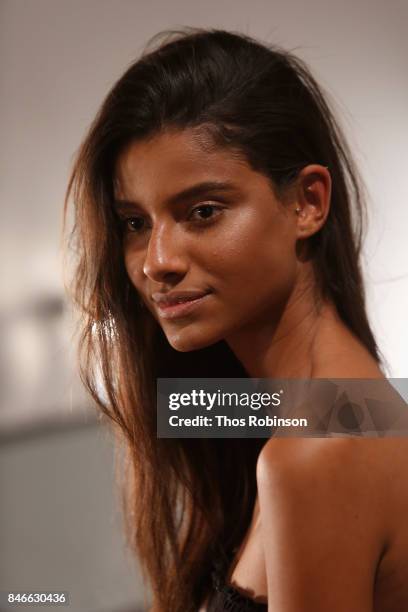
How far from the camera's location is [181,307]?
2.96 feet

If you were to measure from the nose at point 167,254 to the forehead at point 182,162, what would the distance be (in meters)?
0.04

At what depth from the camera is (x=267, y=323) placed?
3.02 ft

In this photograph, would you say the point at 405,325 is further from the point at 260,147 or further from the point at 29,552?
the point at 29,552

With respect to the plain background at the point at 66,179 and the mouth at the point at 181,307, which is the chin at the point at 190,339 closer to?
the mouth at the point at 181,307

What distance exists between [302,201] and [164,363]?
→ 27 centimetres

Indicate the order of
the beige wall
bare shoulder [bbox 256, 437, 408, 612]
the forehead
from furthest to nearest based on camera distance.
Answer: the beige wall, the forehead, bare shoulder [bbox 256, 437, 408, 612]

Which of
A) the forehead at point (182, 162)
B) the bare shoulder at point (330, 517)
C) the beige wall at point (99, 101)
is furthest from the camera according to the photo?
the beige wall at point (99, 101)

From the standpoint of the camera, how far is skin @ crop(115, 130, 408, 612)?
73cm

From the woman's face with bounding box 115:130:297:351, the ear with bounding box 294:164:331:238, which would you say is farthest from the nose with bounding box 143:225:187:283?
the ear with bounding box 294:164:331:238

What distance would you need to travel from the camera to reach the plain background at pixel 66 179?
41.3 inches

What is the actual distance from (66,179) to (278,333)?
40cm

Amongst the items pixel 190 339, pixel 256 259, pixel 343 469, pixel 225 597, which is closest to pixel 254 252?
pixel 256 259

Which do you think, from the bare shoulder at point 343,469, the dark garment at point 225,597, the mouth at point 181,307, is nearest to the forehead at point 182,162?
the mouth at point 181,307

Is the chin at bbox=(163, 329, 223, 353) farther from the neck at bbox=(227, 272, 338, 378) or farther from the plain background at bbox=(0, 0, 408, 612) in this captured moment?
the plain background at bbox=(0, 0, 408, 612)
